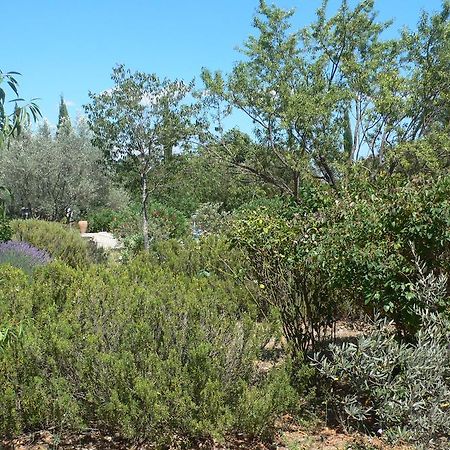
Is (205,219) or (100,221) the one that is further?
(100,221)

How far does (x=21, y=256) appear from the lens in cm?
859

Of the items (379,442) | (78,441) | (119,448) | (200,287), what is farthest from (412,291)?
(78,441)

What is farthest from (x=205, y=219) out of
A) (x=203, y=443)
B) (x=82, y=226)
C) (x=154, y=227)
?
(x=203, y=443)

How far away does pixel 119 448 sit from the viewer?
3549 millimetres

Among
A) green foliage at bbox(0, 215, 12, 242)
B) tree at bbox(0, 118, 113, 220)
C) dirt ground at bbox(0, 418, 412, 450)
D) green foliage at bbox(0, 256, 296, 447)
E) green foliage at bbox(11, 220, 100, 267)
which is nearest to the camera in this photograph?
green foliage at bbox(0, 256, 296, 447)

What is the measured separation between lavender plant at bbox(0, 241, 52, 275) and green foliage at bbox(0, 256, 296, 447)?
476cm

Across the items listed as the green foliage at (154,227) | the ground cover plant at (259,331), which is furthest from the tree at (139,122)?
the ground cover plant at (259,331)

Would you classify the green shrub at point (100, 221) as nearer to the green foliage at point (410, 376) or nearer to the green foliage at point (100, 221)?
the green foliage at point (100, 221)

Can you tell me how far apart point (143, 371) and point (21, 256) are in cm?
584

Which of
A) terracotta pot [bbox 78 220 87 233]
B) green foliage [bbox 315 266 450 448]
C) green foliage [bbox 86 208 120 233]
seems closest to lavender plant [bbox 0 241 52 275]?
green foliage [bbox 315 266 450 448]

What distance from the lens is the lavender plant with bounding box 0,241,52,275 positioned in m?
8.27

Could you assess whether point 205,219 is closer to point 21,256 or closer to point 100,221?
point 21,256

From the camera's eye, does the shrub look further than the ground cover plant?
Yes

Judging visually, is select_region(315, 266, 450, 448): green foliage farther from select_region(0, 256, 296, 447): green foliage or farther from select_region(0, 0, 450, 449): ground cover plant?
select_region(0, 256, 296, 447): green foliage
